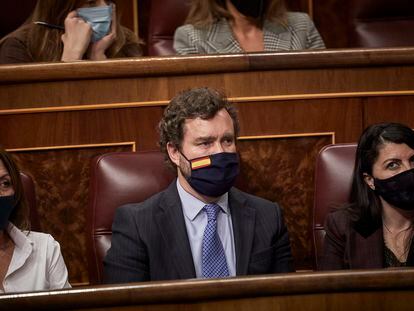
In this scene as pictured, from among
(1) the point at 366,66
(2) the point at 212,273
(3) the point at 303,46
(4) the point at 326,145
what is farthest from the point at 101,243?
(3) the point at 303,46

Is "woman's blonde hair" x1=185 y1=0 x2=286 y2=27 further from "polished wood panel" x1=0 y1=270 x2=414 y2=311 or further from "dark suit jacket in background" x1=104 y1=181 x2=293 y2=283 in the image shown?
"polished wood panel" x1=0 y1=270 x2=414 y2=311

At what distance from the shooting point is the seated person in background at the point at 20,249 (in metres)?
1.04

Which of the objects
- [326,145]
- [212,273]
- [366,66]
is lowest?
[212,273]

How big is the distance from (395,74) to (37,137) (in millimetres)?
472

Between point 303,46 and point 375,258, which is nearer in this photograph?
point 375,258

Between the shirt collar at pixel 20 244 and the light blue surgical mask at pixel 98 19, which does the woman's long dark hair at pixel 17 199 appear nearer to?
the shirt collar at pixel 20 244

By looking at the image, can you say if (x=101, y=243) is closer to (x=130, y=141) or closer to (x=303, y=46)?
(x=130, y=141)

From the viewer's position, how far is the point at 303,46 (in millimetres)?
1487

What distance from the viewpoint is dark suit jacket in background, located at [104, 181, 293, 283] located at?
106 centimetres

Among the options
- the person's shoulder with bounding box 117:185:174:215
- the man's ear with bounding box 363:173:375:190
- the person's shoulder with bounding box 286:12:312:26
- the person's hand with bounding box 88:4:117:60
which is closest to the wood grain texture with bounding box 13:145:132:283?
the person's shoulder with bounding box 117:185:174:215

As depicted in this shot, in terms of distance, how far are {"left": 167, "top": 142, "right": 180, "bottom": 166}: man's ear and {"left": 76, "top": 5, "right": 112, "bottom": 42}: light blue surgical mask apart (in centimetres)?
34

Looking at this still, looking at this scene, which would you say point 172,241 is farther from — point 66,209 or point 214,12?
point 214,12

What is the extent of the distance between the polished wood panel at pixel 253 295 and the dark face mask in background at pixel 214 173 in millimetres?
295

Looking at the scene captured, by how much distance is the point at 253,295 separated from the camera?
0.79m
